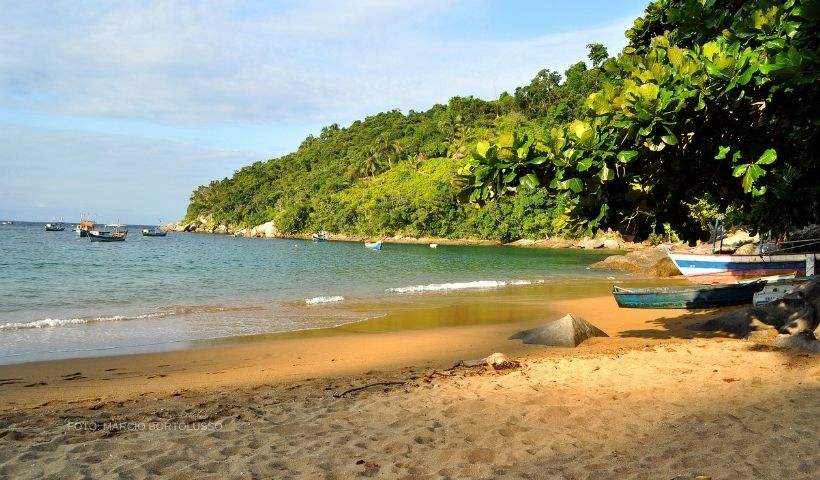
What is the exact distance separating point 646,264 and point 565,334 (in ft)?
80.7

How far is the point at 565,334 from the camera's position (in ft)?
34.3

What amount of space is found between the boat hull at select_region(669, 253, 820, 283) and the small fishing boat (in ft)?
16.5

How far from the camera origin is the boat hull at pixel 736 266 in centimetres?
1886

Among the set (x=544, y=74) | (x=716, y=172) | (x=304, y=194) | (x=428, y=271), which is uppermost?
(x=544, y=74)

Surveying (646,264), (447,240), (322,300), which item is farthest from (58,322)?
(447,240)

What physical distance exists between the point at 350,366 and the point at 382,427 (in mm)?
4109

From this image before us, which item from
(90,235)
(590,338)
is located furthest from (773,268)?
(90,235)

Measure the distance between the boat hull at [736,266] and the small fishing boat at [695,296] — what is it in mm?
5040

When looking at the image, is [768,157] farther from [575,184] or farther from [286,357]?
[286,357]

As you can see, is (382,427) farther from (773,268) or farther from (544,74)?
(544,74)

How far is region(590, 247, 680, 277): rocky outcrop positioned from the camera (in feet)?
98.5

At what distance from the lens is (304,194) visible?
355ft

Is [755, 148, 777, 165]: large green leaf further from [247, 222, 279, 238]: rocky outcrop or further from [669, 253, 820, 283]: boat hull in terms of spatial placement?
[247, 222, 279, 238]: rocky outcrop

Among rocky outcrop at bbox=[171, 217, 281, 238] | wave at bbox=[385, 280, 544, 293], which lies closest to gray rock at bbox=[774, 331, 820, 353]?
wave at bbox=[385, 280, 544, 293]
